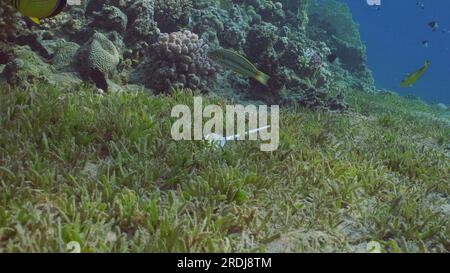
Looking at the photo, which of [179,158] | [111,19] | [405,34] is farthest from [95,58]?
[405,34]

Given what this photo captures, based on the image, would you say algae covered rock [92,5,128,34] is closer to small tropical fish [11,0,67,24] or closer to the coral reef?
the coral reef

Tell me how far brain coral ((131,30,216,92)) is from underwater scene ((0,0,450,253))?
3 centimetres

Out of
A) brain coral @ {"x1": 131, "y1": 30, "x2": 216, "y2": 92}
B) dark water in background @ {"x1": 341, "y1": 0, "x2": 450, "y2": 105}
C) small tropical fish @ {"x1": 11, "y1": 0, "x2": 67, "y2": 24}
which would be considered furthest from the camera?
dark water in background @ {"x1": 341, "y1": 0, "x2": 450, "y2": 105}

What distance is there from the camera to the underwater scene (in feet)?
11.6

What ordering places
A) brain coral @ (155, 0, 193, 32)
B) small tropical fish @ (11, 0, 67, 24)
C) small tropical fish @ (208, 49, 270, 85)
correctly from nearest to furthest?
1. small tropical fish @ (11, 0, 67, 24)
2. small tropical fish @ (208, 49, 270, 85)
3. brain coral @ (155, 0, 193, 32)

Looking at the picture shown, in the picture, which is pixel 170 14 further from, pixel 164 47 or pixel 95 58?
pixel 95 58

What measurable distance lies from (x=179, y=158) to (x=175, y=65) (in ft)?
15.3

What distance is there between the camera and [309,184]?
480cm

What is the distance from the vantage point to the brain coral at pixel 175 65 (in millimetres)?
8758

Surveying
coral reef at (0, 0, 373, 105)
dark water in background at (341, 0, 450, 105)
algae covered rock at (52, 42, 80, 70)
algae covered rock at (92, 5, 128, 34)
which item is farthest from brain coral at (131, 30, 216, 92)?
dark water in background at (341, 0, 450, 105)

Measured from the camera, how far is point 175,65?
29.3 feet

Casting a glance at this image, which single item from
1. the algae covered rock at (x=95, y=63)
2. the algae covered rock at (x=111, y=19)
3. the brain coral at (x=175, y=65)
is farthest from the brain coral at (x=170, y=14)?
the algae covered rock at (x=95, y=63)

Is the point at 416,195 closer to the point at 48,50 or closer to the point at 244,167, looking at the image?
the point at 244,167

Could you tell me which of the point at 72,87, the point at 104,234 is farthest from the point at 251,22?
the point at 104,234
